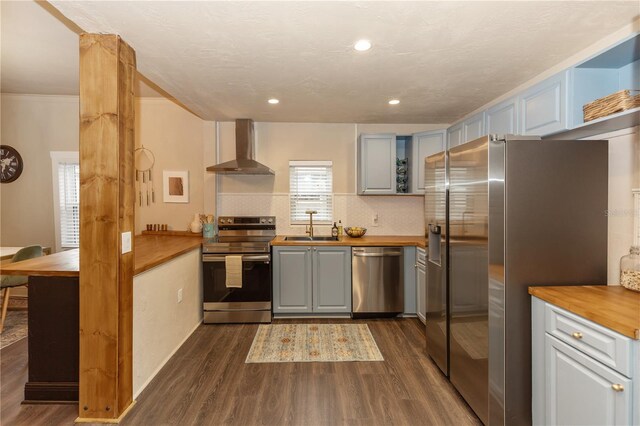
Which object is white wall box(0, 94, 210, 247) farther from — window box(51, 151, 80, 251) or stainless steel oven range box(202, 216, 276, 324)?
stainless steel oven range box(202, 216, 276, 324)

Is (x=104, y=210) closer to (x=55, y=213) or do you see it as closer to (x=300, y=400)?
(x=300, y=400)

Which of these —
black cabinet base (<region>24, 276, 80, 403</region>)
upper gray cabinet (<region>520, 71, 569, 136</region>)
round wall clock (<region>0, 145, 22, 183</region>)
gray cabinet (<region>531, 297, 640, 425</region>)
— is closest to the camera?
gray cabinet (<region>531, 297, 640, 425</region>)

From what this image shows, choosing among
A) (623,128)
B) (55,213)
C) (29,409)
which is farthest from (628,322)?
(55,213)

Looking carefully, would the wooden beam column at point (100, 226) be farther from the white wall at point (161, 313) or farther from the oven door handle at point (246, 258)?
the oven door handle at point (246, 258)

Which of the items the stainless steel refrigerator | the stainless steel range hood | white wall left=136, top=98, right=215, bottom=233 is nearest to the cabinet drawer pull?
the stainless steel refrigerator

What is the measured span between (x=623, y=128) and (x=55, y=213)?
232 inches

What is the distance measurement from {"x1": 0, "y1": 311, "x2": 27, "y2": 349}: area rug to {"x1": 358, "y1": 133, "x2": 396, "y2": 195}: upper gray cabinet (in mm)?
4041

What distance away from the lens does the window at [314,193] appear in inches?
171

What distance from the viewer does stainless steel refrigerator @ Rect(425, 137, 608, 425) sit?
1863 millimetres

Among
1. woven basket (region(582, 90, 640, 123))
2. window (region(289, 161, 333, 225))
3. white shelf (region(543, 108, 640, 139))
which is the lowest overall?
window (region(289, 161, 333, 225))

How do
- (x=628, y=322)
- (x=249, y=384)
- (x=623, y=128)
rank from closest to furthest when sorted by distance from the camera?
(x=628, y=322)
(x=623, y=128)
(x=249, y=384)

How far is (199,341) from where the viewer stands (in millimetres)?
3174

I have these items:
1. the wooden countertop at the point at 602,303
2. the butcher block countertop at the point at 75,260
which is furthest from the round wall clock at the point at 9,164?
the wooden countertop at the point at 602,303

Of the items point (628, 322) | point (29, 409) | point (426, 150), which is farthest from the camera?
point (426, 150)
